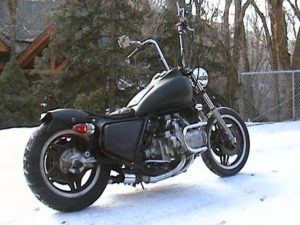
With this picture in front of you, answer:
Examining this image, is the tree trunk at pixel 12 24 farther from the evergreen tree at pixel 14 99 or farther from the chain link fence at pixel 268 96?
the chain link fence at pixel 268 96

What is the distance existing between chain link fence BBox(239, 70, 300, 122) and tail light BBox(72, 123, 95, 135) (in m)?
9.21

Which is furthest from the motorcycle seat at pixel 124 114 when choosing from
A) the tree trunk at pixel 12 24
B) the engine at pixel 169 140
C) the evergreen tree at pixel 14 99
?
the tree trunk at pixel 12 24

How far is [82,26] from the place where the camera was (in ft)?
54.0

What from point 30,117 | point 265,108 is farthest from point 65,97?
point 265,108

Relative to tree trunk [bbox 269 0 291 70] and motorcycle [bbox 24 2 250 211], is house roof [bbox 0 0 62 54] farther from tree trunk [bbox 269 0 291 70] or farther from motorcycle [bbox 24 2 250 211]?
motorcycle [bbox 24 2 250 211]

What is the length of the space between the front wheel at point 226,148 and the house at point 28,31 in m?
13.1

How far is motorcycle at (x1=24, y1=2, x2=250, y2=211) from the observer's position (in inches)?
155

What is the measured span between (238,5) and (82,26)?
555cm

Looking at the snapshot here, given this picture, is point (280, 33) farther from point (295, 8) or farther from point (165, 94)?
point (165, 94)

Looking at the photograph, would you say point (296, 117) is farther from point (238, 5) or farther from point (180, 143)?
point (180, 143)

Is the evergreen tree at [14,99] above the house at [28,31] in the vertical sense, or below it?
below

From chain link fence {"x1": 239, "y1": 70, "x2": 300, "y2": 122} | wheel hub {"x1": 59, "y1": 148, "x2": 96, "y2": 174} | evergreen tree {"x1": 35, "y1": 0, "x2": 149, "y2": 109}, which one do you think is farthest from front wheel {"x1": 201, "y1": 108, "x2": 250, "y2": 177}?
evergreen tree {"x1": 35, "y1": 0, "x2": 149, "y2": 109}

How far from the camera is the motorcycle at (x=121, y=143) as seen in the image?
3.93 m

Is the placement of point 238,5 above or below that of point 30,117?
above
